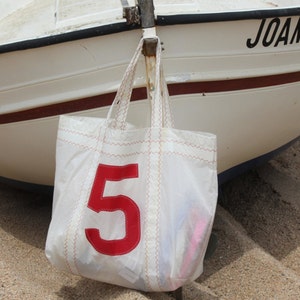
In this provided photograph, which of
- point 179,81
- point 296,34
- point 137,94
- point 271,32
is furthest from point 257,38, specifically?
point 137,94

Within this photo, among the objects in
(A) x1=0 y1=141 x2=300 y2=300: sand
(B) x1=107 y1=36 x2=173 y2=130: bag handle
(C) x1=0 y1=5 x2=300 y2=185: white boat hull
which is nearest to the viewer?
(B) x1=107 y1=36 x2=173 y2=130: bag handle

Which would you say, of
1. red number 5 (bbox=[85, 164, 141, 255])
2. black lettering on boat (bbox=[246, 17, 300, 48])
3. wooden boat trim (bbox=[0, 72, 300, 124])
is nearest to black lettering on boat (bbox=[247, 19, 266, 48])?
black lettering on boat (bbox=[246, 17, 300, 48])

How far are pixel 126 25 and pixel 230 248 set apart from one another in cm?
109

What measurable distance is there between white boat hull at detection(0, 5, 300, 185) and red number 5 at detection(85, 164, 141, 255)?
35cm

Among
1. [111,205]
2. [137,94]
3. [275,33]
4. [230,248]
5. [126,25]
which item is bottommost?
[230,248]

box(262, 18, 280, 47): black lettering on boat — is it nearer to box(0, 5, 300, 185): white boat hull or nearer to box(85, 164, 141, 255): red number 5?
box(0, 5, 300, 185): white boat hull

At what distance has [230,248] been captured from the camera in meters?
2.90

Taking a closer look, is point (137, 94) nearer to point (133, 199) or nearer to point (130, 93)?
point (130, 93)

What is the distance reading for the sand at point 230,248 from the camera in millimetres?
2523

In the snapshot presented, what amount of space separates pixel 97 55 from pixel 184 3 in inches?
16.1

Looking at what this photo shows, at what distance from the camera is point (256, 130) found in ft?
9.24

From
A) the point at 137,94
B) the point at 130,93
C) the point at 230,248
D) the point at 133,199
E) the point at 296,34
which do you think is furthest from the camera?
the point at 230,248

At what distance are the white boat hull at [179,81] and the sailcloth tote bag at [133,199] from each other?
0.44 feet

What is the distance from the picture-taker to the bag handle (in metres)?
2.29
